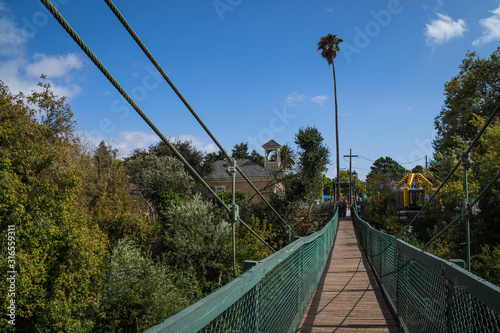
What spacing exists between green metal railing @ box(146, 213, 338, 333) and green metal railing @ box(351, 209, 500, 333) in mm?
1390

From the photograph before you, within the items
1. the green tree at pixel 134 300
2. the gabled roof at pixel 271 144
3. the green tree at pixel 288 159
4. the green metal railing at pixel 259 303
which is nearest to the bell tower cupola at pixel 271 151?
the gabled roof at pixel 271 144

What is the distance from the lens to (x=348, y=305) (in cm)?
598

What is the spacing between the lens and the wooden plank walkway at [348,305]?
4.86 meters

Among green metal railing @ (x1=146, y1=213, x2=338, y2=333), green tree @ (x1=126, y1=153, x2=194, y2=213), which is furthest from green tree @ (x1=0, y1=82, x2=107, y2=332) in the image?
green metal railing @ (x1=146, y1=213, x2=338, y2=333)

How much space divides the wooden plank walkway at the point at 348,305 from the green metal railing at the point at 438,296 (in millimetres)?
322

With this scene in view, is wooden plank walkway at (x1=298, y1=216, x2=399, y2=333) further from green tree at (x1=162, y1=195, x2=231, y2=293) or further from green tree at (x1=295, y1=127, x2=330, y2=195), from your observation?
green tree at (x1=295, y1=127, x2=330, y2=195)

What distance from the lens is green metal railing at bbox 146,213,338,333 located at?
1606mm

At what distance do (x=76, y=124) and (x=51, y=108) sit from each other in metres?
1.87

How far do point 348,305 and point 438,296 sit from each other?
3.14m

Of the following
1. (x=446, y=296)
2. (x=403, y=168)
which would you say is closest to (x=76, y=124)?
(x=446, y=296)

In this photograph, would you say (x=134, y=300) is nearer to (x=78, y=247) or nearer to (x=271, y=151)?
(x=78, y=247)

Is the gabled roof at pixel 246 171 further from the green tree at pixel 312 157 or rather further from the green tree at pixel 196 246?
the green tree at pixel 196 246

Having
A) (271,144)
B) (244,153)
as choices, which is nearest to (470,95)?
(271,144)

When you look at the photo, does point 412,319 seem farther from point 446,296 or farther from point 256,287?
point 256,287
